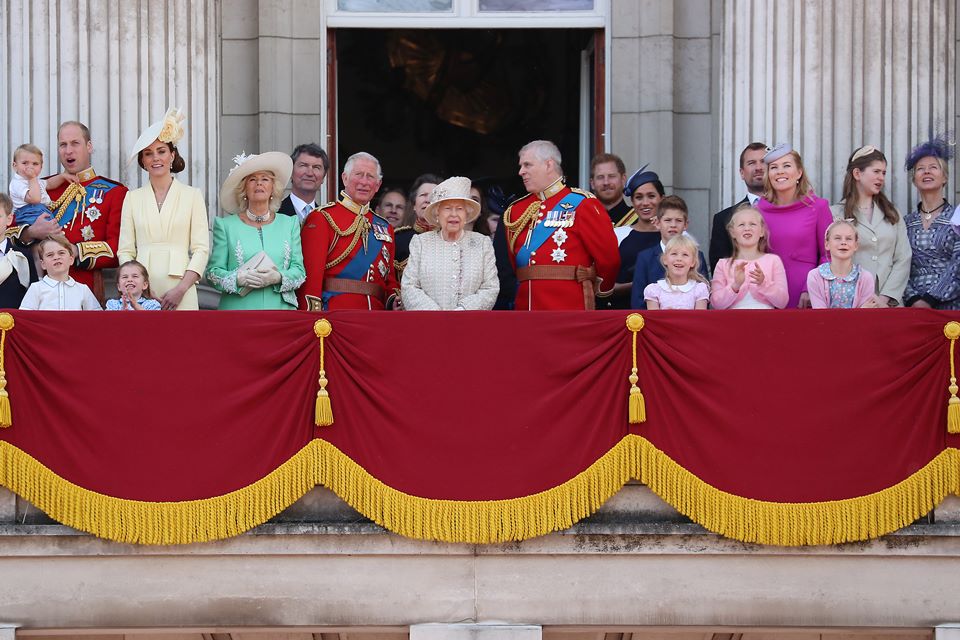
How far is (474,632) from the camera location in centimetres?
959

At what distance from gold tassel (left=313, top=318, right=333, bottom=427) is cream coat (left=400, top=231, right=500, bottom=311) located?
978mm

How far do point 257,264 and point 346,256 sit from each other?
2.15ft

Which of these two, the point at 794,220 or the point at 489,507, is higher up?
the point at 794,220

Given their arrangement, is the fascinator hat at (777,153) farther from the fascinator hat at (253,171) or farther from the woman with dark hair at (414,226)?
the fascinator hat at (253,171)

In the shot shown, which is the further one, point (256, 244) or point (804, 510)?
point (256, 244)

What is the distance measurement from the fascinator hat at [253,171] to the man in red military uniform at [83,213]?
0.68m

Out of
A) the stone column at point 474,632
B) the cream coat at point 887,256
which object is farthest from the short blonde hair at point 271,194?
the cream coat at point 887,256

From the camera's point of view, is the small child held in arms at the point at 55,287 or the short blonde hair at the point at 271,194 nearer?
the small child held in arms at the point at 55,287

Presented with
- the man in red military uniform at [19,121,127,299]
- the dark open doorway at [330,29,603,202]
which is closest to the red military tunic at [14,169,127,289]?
the man in red military uniform at [19,121,127,299]

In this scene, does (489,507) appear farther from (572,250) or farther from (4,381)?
(4,381)

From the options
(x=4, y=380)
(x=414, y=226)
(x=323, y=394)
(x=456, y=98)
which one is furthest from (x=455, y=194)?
(x=456, y=98)

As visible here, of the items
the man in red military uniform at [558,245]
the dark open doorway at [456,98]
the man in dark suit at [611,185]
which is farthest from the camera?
the dark open doorway at [456,98]

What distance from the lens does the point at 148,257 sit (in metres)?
10.8

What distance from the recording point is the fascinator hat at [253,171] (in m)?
10.9
